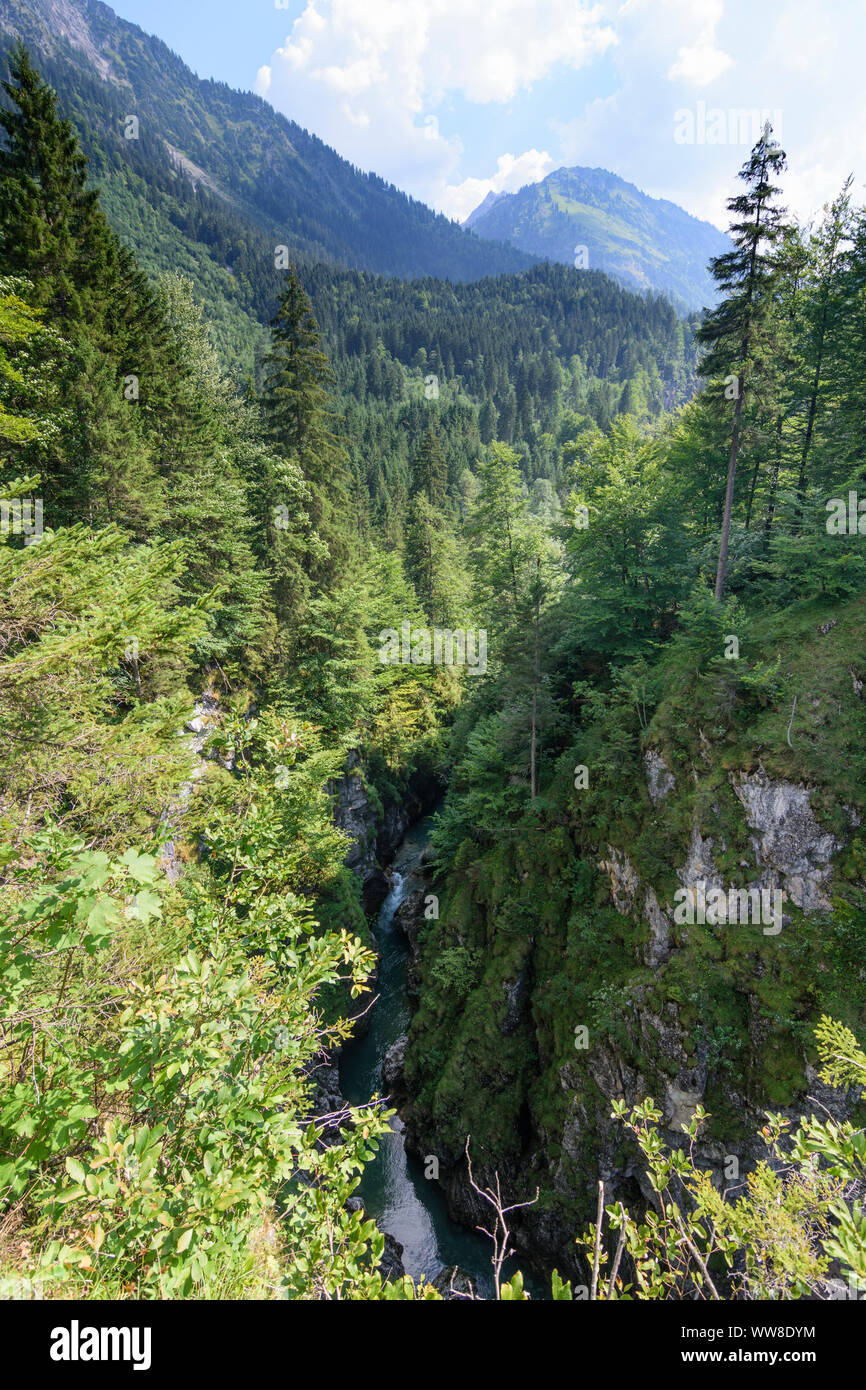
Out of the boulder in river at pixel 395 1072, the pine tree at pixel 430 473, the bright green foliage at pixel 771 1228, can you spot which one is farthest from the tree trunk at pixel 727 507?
the pine tree at pixel 430 473

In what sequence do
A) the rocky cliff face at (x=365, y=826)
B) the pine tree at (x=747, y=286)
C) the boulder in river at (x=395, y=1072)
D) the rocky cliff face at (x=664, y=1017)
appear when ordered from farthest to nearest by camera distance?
Result: the rocky cliff face at (x=365, y=826) → the boulder in river at (x=395, y=1072) → the pine tree at (x=747, y=286) → the rocky cliff face at (x=664, y=1017)

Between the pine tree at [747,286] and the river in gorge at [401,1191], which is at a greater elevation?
the pine tree at [747,286]

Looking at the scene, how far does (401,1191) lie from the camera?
1549 centimetres

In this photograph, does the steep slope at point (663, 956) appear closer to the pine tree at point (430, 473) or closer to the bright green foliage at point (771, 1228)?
the bright green foliage at point (771, 1228)

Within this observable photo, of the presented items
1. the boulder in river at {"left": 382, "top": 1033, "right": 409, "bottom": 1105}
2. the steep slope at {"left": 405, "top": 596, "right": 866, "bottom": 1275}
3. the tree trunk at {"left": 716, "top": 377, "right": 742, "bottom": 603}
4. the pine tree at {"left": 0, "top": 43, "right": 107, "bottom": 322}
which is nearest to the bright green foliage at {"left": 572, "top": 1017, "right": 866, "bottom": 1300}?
the steep slope at {"left": 405, "top": 596, "right": 866, "bottom": 1275}

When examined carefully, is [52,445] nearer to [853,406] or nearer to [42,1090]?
[42,1090]

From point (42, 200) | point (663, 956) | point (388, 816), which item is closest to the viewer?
point (663, 956)

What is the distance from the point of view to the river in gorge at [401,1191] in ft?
45.3

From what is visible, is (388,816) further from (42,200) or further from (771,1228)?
(42,200)

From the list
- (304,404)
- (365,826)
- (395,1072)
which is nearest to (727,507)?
(304,404)

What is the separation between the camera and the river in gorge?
13.8 m
